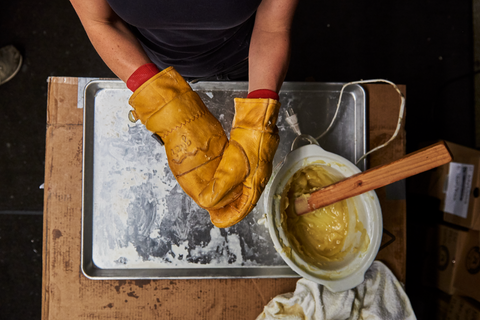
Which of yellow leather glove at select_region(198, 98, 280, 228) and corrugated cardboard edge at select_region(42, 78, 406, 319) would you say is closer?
yellow leather glove at select_region(198, 98, 280, 228)

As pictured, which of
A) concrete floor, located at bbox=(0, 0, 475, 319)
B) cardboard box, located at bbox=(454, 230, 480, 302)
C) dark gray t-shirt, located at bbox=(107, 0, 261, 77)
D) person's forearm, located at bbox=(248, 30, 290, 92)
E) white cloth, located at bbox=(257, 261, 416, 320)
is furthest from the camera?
concrete floor, located at bbox=(0, 0, 475, 319)

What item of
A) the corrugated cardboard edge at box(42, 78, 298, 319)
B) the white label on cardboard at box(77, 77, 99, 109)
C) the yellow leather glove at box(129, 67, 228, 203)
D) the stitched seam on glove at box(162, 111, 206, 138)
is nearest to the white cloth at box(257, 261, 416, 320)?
the corrugated cardboard edge at box(42, 78, 298, 319)

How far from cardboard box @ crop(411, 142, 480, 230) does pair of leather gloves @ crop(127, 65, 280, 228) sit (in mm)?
1013

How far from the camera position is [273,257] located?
86cm

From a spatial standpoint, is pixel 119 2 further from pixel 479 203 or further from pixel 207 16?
pixel 479 203

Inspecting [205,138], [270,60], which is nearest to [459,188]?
[270,60]

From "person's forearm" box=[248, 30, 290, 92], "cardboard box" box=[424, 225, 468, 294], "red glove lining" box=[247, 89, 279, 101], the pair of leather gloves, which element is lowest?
"cardboard box" box=[424, 225, 468, 294]

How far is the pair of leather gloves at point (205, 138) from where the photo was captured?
58 cm

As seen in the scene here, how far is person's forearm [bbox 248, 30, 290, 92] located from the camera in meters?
0.65

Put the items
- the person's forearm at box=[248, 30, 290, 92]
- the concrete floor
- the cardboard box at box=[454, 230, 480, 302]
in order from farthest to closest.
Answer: the concrete floor, the cardboard box at box=[454, 230, 480, 302], the person's forearm at box=[248, 30, 290, 92]

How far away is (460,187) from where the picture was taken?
1.20 m

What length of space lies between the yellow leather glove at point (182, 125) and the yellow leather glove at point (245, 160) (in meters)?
0.03

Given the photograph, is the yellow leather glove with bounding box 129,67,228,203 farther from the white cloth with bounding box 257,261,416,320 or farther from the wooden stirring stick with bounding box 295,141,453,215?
the white cloth with bounding box 257,261,416,320

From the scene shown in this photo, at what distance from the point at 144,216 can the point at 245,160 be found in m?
0.41
